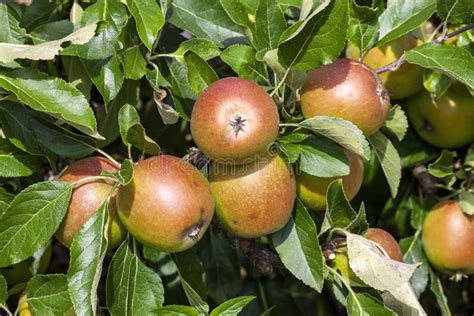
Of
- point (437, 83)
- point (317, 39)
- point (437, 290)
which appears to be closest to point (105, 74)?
point (317, 39)

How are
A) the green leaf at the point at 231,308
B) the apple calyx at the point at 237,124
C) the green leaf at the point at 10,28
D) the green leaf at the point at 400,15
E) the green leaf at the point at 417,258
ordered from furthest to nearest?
the green leaf at the point at 417,258, the green leaf at the point at 400,15, the green leaf at the point at 10,28, the green leaf at the point at 231,308, the apple calyx at the point at 237,124

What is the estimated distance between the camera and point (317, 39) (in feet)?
4.30

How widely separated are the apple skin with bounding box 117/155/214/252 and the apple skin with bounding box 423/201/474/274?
71 centimetres

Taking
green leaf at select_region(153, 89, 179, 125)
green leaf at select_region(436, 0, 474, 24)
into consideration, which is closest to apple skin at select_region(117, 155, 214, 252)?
green leaf at select_region(153, 89, 179, 125)

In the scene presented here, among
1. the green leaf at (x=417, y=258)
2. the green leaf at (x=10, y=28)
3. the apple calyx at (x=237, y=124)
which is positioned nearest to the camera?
the apple calyx at (x=237, y=124)

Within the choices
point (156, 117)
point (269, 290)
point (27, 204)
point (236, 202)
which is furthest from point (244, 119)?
point (269, 290)

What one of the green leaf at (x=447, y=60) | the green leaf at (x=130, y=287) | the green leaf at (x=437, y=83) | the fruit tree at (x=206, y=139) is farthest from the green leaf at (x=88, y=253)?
the green leaf at (x=437, y=83)

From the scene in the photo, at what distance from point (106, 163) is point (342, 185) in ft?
1.51

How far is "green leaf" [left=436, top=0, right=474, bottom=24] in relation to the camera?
5.03ft

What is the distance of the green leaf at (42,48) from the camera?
1.30 m

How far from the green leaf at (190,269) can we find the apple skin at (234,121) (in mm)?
329

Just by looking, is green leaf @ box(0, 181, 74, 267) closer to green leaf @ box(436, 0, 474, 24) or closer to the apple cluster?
the apple cluster

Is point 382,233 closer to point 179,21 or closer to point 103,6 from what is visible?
point 179,21

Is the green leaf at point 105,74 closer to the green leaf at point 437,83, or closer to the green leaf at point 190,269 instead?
the green leaf at point 190,269
